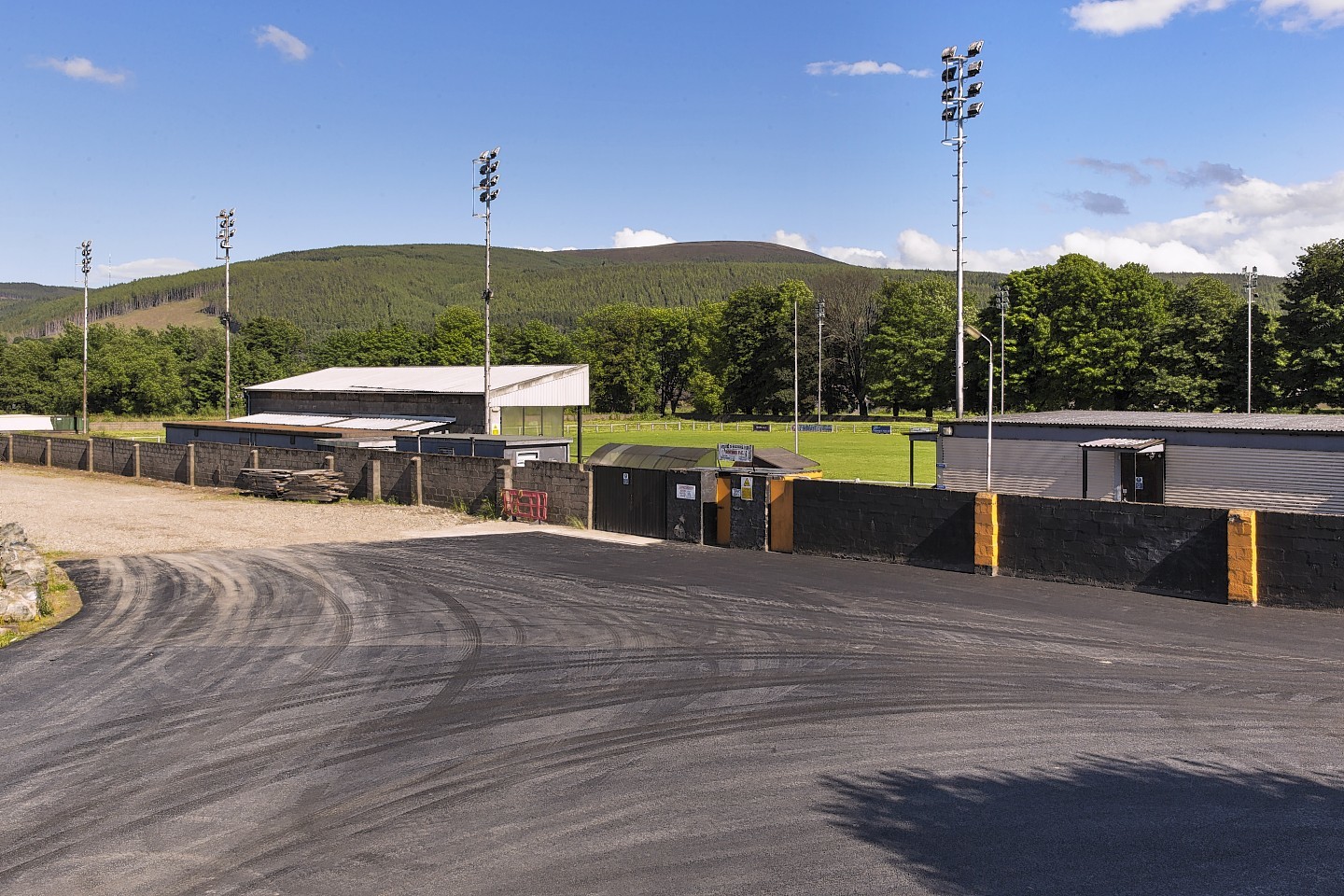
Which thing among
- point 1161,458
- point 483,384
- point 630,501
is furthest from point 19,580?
point 483,384

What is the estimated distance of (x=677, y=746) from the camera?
11336 mm

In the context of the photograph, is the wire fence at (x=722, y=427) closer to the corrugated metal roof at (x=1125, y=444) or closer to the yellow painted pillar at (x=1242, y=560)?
the corrugated metal roof at (x=1125, y=444)

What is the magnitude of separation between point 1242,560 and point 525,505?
68.3 feet

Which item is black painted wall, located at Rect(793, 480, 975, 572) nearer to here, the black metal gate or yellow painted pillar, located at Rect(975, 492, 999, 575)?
yellow painted pillar, located at Rect(975, 492, 999, 575)

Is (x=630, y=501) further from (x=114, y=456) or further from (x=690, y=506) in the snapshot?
(x=114, y=456)

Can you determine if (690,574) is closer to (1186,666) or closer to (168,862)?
(1186,666)

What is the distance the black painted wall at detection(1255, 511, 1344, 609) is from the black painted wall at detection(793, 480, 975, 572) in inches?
221

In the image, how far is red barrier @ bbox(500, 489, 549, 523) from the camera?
3306 centimetres

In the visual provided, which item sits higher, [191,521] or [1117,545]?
[1117,545]

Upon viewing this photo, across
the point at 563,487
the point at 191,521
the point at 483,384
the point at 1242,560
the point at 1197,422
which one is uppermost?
the point at 483,384

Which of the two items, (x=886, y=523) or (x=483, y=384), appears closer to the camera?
(x=886, y=523)

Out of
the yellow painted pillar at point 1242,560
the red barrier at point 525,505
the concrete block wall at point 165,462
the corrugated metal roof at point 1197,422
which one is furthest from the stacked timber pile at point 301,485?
the yellow painted pillar at point 1242,560

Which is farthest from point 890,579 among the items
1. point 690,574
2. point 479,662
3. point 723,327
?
point 723,327

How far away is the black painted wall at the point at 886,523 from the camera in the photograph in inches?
904
